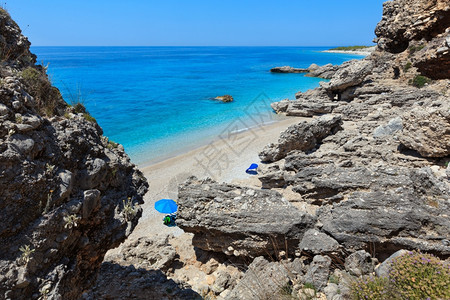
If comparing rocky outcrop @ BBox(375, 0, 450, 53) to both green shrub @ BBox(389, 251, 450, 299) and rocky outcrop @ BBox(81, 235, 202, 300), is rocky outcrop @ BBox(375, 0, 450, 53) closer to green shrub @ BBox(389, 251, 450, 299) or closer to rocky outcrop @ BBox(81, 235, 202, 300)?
green shrub @ BBox(389, 251, 450, 299)

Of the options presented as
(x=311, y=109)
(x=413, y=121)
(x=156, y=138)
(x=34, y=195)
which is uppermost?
(x=34, y=195)

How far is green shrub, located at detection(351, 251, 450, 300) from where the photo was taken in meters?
4.77

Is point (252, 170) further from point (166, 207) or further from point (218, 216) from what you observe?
point (218, 216)

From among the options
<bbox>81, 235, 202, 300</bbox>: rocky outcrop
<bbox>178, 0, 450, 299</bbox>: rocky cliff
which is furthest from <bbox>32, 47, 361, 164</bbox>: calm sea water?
<bbox>178, 0, 450, 299</bbox>: rocky cliff

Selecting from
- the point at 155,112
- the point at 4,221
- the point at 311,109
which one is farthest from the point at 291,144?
the point at 155,112

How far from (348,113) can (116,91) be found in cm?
4366

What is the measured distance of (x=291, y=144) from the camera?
57.8 ft

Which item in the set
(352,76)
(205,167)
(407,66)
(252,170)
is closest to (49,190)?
(252,170)

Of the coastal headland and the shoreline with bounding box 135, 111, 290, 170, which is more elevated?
the coastal headland

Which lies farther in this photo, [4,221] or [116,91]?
[116,91]

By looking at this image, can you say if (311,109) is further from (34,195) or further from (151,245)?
(34,195)

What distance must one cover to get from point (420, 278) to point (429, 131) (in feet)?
23.4

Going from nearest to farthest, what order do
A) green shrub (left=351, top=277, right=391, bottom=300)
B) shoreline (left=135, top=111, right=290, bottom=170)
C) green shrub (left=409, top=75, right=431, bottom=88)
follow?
1. green shrub (left=351, top=277, right=391, bottom=300)
2. shoreline (left=135, top=111, right=290, bottom=170)
3. green shrub (left=409, top=75, right=431, bottom=88)

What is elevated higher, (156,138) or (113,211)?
(113,211)
